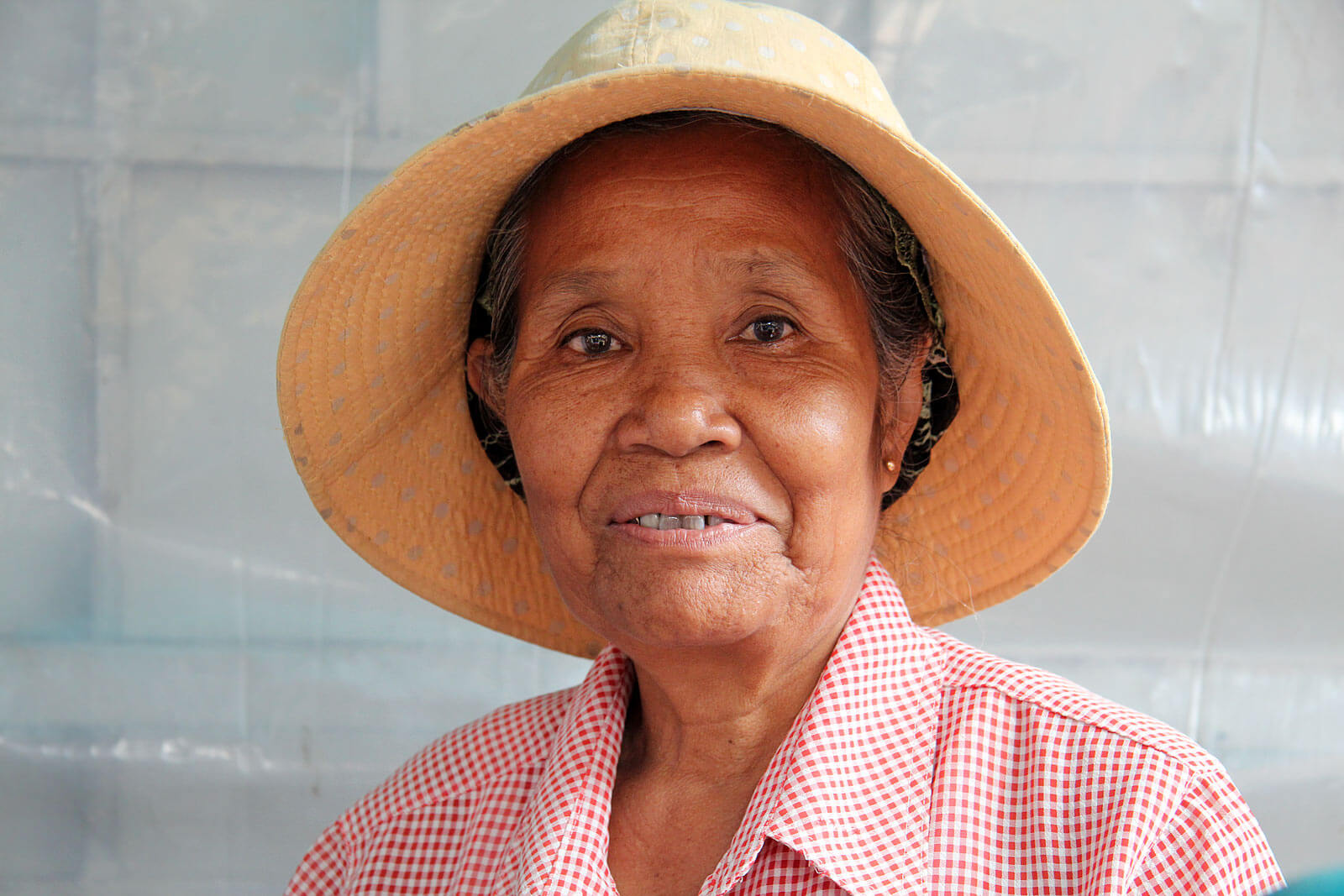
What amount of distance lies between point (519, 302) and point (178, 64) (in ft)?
3.33

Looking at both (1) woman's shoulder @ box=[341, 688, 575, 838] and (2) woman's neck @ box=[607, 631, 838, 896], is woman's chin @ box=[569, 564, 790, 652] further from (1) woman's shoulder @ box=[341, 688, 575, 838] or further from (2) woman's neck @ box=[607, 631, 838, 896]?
(1) woman's shoulder @ box=[341, 688, 575, 838]

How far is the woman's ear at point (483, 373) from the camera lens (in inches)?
66.5

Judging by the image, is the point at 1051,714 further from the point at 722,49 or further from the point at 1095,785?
the point at 722,49

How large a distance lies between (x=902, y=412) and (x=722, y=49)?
0.53m

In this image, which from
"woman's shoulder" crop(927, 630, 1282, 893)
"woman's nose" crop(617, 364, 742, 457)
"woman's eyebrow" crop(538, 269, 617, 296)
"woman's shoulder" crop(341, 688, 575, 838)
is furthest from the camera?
"woman's shoulder" crop(341, 688, 575, 838)

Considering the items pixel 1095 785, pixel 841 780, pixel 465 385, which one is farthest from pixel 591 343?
pixel 1095 785

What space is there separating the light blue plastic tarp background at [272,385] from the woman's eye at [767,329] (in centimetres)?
87

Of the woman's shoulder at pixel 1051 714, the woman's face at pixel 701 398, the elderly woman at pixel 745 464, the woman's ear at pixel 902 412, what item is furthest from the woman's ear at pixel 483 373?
the woman's shoulder at pixel 1051 714

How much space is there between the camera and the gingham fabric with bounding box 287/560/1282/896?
1.19 meters

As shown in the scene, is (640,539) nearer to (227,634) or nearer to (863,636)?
(863,636)

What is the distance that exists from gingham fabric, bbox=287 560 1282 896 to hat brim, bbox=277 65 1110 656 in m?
0.27

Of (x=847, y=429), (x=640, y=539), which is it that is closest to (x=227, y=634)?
(x=640, y=539)

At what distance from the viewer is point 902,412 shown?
1.55m

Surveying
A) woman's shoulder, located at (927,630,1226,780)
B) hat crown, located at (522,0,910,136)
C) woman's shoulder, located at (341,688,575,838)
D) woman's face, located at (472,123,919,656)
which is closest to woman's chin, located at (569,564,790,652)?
woman's face, located at (472,123,919,656)
